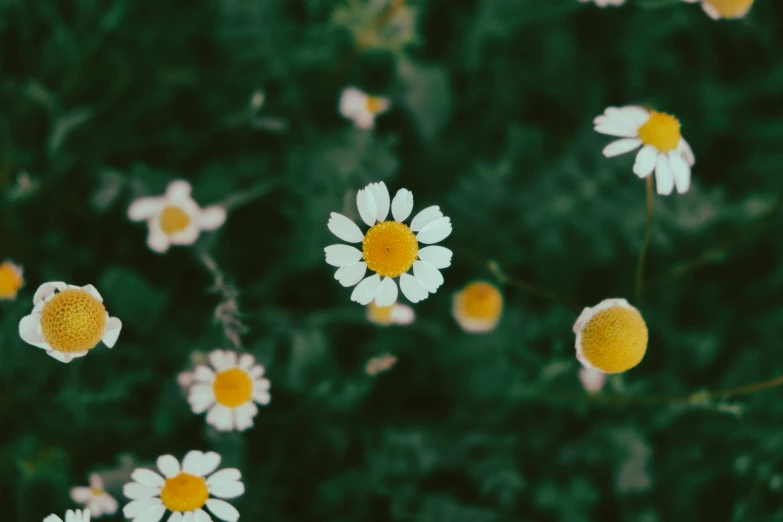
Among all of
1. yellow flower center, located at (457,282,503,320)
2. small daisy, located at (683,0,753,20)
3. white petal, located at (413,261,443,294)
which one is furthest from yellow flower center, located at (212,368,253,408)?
small daisy, located at (683,0,753,20)

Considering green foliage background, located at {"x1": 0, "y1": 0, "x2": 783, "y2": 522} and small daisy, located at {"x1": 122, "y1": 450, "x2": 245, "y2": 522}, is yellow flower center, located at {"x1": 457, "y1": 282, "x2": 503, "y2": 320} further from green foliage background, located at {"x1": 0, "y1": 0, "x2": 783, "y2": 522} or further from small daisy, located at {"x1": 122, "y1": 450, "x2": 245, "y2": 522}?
small daisy, located at {"x1": 122, "y1": 450, "x2": 245, "y2": 522}

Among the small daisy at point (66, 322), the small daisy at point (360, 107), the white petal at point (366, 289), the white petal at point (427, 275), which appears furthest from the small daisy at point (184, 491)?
the small daisy at point (360, 107)

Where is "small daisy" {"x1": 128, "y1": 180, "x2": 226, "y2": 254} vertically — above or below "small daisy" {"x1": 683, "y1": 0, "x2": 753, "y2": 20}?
below

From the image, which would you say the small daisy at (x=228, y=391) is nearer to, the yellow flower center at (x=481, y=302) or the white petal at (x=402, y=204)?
the white petal at (x=402, y=204)

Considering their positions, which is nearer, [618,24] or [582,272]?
[582,272]

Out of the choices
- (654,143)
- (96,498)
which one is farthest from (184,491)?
(654,143)

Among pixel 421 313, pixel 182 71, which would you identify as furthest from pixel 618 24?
pixel 182 71

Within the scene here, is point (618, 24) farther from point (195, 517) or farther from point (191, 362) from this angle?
point (195, 517)
